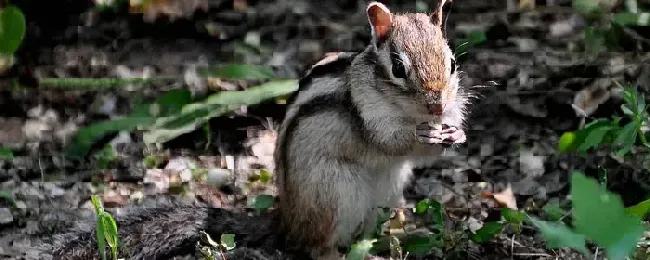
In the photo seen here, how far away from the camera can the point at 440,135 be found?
298 cm

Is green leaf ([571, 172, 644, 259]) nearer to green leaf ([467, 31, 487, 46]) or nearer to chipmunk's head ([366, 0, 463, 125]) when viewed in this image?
chipmunk's head ([366, 0, 463, 125])

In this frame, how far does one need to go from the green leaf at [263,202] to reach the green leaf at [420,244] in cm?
68

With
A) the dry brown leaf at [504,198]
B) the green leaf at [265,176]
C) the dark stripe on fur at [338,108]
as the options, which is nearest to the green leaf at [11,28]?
the green leaf at [265,176]

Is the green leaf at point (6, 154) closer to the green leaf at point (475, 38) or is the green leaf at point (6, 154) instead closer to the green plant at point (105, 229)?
the green plant at point (105, 229)

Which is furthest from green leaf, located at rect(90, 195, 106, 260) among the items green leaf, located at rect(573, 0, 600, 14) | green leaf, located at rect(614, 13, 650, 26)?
green leaf, located at rect(573, 0, 600, 14)

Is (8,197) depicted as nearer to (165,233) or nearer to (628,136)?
(165,233)

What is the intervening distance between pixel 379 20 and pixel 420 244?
2.60ft

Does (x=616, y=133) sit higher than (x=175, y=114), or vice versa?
(x=616, y=133)

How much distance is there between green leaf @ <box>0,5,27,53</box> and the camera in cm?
421

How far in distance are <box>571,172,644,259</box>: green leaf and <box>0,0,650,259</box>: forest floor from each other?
132 centimetres

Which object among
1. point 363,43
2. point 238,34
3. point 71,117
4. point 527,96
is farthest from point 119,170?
point 527,96

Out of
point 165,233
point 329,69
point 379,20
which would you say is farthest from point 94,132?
point 379,20

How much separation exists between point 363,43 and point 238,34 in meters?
0.71

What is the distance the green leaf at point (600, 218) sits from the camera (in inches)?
68.3
